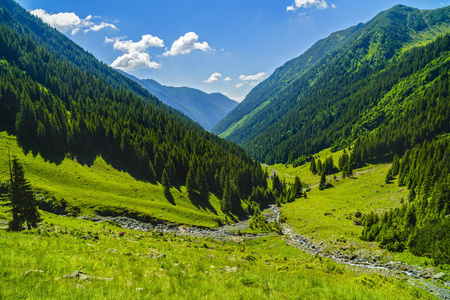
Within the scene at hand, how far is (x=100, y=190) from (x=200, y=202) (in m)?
34.2

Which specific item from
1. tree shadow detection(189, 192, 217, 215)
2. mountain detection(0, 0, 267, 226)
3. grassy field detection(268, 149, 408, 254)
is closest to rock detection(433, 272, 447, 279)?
grassy field detection(268, 149, 408, 254)

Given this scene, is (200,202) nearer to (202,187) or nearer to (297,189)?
(202,187)

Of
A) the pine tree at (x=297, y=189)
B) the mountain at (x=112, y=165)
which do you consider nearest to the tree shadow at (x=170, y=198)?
the mountain at (x=112, y=165)

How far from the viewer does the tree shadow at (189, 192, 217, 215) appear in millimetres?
73363

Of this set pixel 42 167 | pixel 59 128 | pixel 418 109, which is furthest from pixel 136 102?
pixel 418 109

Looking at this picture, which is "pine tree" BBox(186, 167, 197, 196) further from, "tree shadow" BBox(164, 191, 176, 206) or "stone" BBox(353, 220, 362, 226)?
"stone" BBox(353, 220, 362, 226)

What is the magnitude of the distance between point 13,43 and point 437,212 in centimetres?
25655

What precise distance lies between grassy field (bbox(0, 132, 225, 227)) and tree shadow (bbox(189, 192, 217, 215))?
15.5 inches

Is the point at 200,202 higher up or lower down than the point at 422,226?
lower down

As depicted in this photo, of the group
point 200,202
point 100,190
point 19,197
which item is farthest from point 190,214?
point 19,197

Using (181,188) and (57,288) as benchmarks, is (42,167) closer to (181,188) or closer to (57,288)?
(181,188)

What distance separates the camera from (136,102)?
155m

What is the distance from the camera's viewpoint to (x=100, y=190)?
62781 mm

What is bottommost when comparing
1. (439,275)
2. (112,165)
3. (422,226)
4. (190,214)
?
(190,214)
